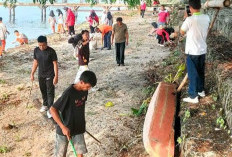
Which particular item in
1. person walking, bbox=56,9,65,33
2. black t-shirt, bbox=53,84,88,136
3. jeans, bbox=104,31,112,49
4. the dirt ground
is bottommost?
the dirt ground

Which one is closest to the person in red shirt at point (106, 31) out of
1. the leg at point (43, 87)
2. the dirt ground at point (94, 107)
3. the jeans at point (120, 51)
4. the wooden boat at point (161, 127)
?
the dirt ground at point (94, 107)

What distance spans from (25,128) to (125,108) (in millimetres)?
2298

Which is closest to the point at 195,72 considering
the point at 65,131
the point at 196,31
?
the point at 196,31

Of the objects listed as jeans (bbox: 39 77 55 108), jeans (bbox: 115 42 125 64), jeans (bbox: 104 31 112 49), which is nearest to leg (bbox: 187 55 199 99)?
jeans (bbox: 39 77 55 108)

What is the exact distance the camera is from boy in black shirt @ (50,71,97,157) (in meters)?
3.88

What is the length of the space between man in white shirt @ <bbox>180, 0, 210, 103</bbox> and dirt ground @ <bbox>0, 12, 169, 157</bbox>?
1380mm

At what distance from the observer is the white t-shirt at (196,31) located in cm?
508

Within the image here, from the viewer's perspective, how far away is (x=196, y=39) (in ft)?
17.0

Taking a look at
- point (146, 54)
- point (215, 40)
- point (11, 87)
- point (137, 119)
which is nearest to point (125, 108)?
point (137, 119)

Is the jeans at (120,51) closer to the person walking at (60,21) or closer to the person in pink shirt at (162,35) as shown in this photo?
the person in pink shirt at (162,35)

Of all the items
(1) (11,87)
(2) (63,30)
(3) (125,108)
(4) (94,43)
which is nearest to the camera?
(3) (125,108)

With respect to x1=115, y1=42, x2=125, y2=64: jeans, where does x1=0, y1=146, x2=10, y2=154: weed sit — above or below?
below

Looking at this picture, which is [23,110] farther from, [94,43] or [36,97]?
[94,43]

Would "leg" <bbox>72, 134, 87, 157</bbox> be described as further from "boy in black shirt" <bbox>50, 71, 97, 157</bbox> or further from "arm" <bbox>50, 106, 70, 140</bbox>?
"arm" <bbox>50, 106, 70, 140</bbox>
